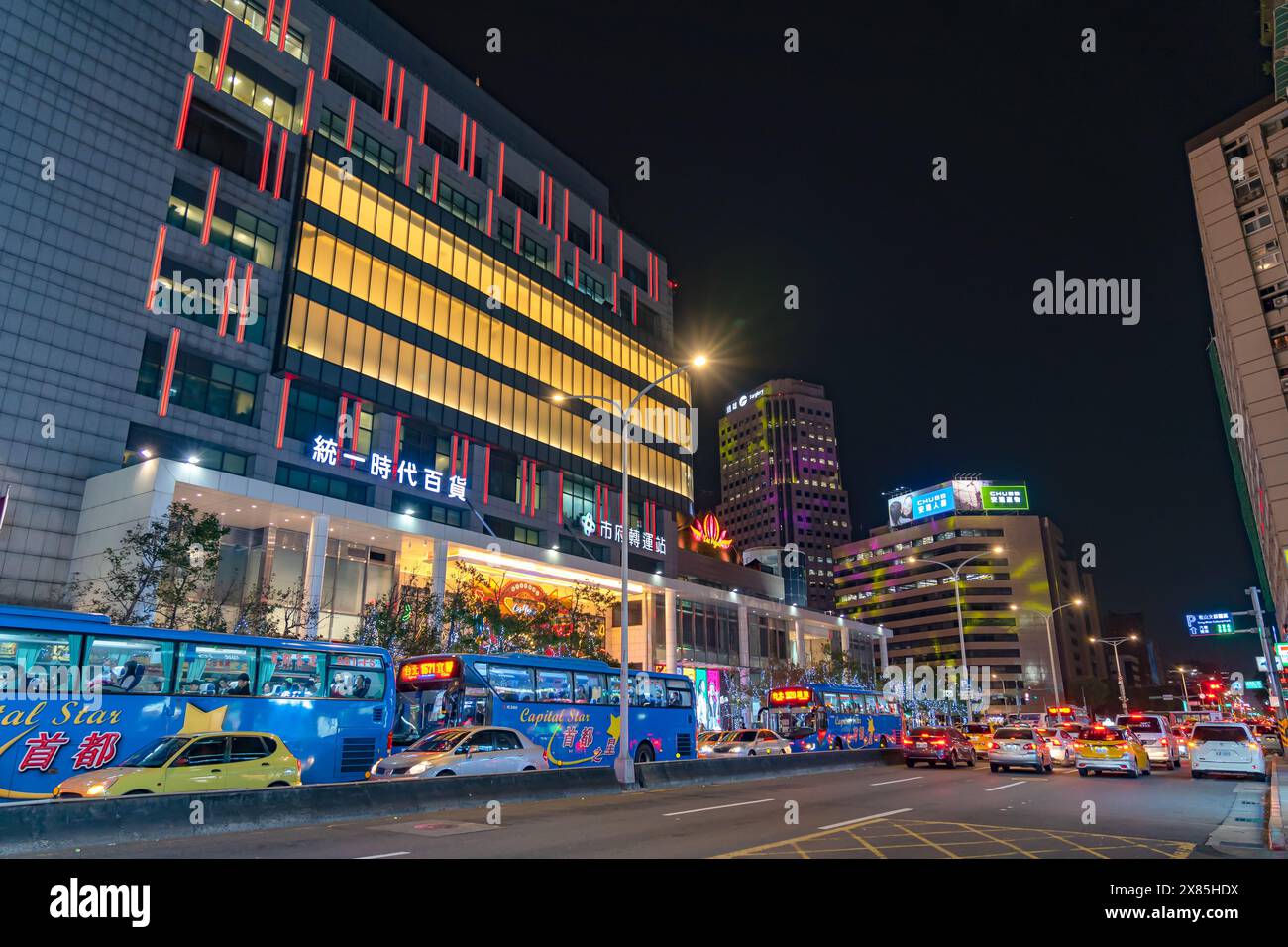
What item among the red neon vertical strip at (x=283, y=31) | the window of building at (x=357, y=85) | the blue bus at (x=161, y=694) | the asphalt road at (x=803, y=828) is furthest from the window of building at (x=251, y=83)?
the asphalt road at (x=803, y=828)

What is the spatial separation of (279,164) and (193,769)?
42050mm

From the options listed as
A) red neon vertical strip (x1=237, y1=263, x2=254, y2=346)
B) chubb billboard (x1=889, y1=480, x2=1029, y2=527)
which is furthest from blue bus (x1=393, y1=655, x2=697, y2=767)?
chubb billboard (x1=889, y1=480, x2=1029, y2=527)

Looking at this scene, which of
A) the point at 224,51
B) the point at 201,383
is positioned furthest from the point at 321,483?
the point at 224,51

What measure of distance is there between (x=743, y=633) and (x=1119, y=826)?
54951mm

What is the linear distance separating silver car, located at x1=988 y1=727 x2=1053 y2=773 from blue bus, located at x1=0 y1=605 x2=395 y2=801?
68.9 ft

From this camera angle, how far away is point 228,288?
42219 millimetres

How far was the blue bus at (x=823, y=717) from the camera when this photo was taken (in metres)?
38.6

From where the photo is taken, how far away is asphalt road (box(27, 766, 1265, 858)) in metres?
10.3

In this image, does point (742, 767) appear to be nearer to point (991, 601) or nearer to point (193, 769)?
point (193, 769)

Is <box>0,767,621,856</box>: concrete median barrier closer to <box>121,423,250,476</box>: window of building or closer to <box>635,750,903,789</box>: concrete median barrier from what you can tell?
<box>635,750,903,789</box>: concrete median barrier

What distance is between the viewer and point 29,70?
37.4 meters

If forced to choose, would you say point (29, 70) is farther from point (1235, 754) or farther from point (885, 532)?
point (885, 532)

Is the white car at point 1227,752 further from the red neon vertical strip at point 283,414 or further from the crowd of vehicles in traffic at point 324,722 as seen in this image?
the red neon vertical strip at point 283,414

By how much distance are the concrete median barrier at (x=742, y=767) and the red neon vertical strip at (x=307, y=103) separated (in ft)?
144
